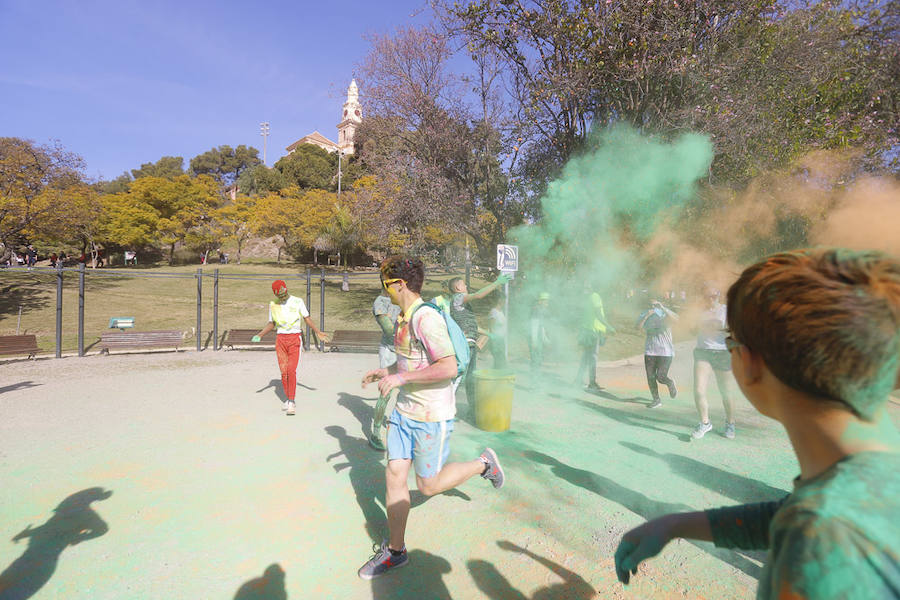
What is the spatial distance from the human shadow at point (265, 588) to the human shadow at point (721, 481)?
3.41 meters

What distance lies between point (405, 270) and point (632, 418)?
4456mm

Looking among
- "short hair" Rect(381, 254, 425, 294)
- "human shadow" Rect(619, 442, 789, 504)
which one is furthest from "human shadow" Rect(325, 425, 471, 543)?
"human shadow" Rect(619, 442, 789, 504)

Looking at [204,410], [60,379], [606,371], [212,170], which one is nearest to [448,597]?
[204,410]

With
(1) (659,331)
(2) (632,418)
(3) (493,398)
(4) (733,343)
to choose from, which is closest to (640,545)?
(4) (733,343)

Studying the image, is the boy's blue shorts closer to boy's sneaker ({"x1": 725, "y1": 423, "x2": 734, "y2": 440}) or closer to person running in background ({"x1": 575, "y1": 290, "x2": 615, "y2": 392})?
boy's sneaker ({"x1": 725, "y1": 423, "x2": 734, "y2": 440})

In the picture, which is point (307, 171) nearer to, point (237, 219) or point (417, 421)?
point (237, 219)

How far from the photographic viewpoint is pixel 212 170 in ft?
238

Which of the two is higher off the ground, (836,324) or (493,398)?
(836,324)

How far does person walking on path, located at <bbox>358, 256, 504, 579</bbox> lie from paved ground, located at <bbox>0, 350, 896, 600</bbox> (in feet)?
0.92

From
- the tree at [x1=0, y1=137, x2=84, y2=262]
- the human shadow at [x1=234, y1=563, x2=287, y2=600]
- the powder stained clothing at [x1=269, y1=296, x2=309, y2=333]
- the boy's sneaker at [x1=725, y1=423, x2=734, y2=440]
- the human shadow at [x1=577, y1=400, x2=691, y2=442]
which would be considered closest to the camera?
the human shadow at [x1=234, y1=563, x2=287, y2=600]

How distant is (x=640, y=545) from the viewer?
1.30 m

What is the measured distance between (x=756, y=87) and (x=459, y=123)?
820 centimetres

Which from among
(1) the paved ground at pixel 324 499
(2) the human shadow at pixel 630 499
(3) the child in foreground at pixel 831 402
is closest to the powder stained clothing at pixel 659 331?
(1) the paved ground at pixel 324 499

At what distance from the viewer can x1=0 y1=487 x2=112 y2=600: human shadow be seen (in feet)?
9.15
